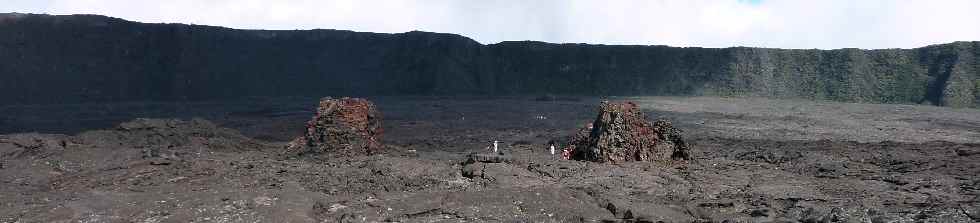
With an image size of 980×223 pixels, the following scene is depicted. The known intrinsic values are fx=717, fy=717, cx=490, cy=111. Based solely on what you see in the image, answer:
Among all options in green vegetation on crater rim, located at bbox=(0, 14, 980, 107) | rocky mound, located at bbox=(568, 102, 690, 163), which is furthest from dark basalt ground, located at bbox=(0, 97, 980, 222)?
green vegetation on crater rim, located at bbox=(0, 14, 980, 107)

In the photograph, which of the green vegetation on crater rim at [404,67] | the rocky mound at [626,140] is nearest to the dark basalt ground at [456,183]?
the rocky mound at [626,140]

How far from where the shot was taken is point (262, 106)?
37500 mm

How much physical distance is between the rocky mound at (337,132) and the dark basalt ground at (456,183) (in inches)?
21.2

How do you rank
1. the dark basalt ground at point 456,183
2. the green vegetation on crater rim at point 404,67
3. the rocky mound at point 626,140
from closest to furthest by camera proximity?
the dark basalt ground at point 456,183, the rocky mound at point 626,140, the green vegetation on crater rim at point 404,67

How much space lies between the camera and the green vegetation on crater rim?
41875 mm

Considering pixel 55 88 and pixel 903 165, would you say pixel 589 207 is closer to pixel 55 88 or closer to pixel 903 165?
pixel 903 165

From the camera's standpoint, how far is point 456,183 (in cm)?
1173

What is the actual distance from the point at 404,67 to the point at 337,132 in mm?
37999

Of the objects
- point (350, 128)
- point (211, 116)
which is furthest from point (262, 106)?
point (350, 128)

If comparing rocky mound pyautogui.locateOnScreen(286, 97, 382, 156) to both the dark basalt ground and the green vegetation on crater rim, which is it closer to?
the dark basalt ground

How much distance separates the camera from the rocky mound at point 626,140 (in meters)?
14.8

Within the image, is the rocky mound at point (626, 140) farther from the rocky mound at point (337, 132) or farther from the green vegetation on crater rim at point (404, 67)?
the green vegetation on crater rim at point (404, 67)

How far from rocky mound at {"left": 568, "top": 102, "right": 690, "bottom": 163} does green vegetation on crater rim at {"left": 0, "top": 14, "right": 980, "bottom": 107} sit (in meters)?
33.6

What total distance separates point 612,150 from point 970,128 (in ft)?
70.1
